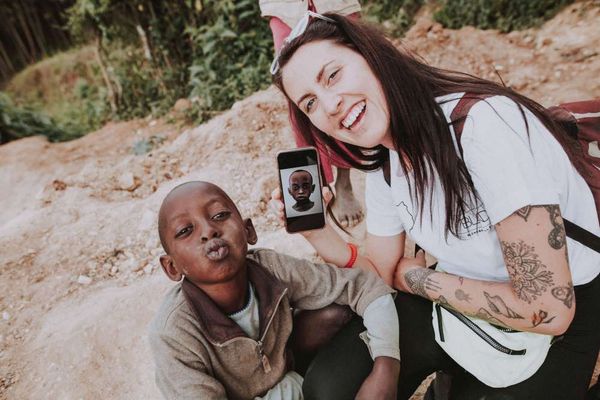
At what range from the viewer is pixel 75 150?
6254 millimetres

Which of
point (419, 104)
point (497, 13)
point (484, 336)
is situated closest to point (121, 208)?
point (419, 104)

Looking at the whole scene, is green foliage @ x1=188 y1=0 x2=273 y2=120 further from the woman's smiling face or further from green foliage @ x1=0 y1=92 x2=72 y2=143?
the woman's smiling face

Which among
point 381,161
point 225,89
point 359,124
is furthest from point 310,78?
point 225,89

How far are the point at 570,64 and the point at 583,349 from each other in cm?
440

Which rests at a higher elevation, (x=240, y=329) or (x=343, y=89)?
(x=343, y=89)

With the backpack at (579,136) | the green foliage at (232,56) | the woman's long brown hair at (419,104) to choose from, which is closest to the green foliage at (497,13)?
the green foliage at (232,56)

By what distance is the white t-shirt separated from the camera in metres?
1.21

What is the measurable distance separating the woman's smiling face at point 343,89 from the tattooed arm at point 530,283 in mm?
533

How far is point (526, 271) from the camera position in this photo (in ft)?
4.22

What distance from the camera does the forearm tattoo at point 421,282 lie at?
162cm

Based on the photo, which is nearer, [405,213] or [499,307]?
[499,307]

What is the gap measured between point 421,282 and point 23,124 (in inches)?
288

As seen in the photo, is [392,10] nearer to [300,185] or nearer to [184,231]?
[300,185]

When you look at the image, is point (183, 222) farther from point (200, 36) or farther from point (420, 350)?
point (200, 36)
